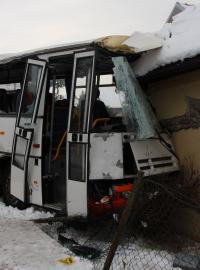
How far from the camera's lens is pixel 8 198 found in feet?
27.5

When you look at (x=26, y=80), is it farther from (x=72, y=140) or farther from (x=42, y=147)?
(x=72, y=140)

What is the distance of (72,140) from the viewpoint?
6.40 meters

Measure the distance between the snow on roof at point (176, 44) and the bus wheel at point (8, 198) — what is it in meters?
3.18

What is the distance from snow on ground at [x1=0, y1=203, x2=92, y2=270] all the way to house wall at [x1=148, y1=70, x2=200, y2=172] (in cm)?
239

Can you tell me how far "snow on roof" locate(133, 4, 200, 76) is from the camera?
246 inches

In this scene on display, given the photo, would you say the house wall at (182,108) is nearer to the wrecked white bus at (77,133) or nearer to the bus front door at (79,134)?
the wrecked white bus at (77,133)

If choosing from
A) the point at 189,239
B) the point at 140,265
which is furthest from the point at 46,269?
the point at 189,239

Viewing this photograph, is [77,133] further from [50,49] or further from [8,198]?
[8,198]

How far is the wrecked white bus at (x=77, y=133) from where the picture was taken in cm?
627

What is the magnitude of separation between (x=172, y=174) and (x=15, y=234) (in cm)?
253

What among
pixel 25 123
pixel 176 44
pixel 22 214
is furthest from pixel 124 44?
pixel 22 214

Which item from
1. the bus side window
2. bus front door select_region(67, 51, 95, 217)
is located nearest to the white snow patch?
bus front door select_region(67, 51, 95, 217)

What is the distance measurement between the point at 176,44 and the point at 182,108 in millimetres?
1001

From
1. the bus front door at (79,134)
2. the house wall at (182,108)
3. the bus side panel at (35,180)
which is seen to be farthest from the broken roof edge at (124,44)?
the bus side panel at (35,180)
